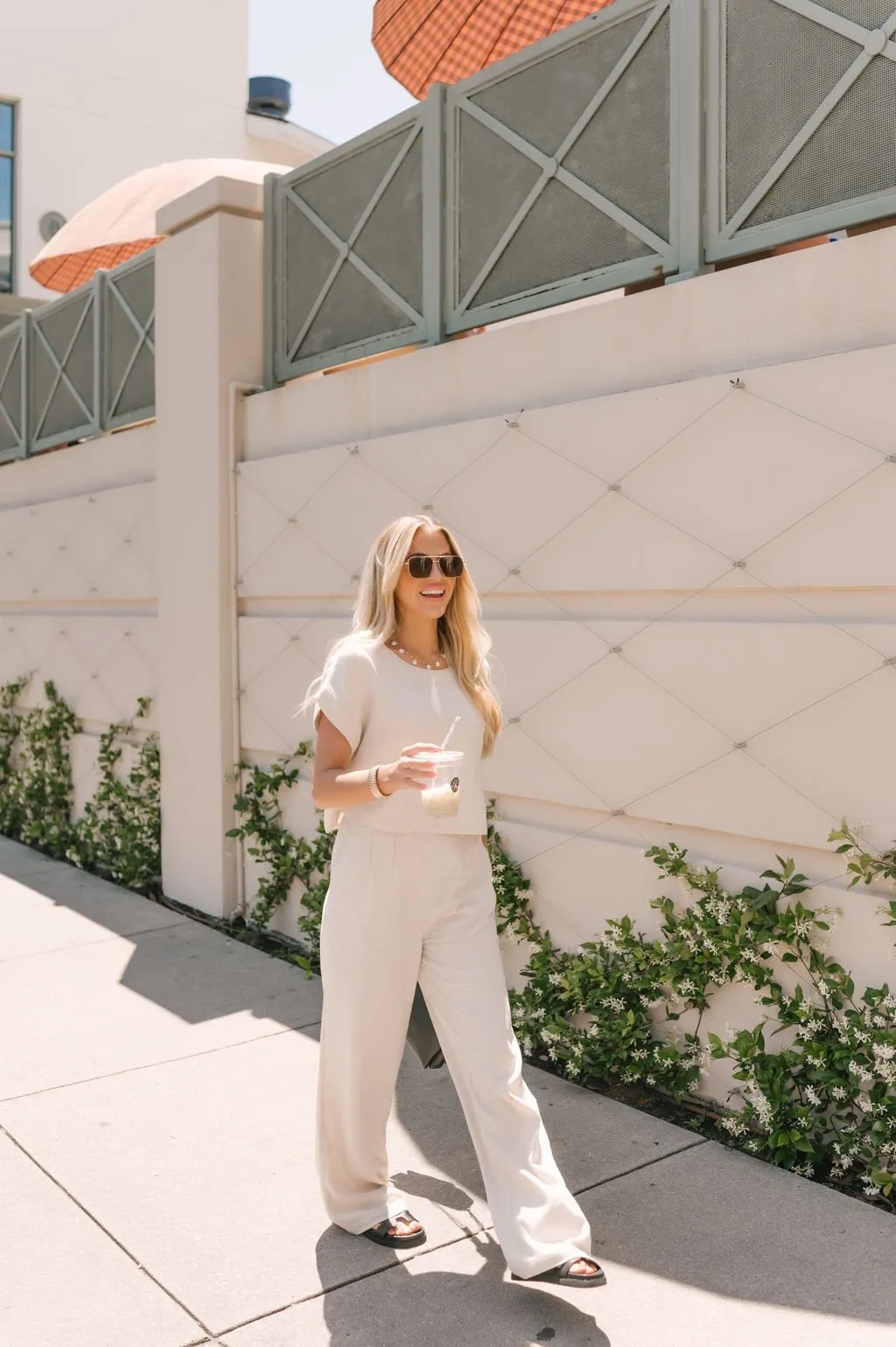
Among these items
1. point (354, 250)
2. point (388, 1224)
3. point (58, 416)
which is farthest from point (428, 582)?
point (58, 416)

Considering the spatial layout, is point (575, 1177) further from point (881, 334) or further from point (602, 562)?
point (881, 334)

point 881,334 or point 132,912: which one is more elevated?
point 881,334

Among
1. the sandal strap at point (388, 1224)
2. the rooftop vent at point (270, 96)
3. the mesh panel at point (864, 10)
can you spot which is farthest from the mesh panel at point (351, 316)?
the rooftop vent at point (270, 96)

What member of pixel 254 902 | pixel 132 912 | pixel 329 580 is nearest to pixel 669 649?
pixel 329 580

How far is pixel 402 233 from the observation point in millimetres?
5477

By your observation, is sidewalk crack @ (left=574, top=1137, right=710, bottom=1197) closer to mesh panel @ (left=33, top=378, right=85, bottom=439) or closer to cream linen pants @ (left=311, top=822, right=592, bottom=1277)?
cream linen pants @ (left=311, top=822, right=592, bottom=1277)

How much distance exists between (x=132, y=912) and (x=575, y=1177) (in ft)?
12.4

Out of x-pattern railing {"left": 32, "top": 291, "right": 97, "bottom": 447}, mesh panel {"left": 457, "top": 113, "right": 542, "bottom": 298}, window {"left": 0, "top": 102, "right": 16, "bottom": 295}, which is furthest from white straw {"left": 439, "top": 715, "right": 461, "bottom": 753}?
window {"left": 0, "top": 102, "right": 16, "bottom": 295}

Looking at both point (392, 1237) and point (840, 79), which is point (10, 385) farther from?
point (392, 1237)

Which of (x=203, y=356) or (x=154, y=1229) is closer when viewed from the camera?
(x=154, y=1229)

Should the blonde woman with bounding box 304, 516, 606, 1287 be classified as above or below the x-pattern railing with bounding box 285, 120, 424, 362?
below

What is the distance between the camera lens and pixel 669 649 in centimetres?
406

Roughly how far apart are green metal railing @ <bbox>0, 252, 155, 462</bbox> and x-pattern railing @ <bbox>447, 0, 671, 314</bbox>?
299 centimetres

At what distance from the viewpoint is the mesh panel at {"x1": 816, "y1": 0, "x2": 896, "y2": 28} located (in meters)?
3.64
